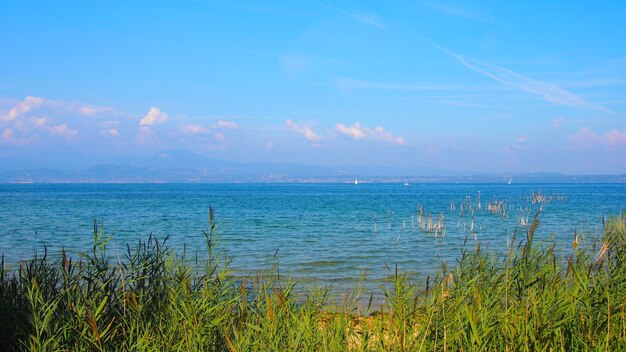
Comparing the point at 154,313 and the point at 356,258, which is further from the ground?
the point at 154,313

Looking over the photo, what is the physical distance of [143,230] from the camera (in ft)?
125

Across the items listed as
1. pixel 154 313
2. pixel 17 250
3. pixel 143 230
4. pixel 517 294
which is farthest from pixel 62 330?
pixel 143 230

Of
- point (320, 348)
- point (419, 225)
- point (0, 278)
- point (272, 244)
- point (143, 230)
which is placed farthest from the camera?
point (419, 225)

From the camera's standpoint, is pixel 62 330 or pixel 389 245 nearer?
pixel 62 330

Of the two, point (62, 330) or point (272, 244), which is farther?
point (272, 244)

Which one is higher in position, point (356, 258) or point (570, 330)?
point (570, 330)

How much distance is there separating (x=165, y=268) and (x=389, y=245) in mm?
21951

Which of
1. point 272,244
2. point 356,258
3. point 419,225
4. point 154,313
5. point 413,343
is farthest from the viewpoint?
point 419,225

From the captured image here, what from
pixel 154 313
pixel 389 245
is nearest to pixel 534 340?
pixel 154 313

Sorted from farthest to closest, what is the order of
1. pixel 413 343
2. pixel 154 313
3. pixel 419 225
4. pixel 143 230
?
pixel 419 225 < pixel 143 230 < pixel 154 313 < pixel 413 343

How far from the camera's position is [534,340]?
5.87m

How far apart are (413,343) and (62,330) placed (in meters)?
3.73

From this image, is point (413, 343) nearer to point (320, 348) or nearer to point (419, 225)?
point (320, 348)

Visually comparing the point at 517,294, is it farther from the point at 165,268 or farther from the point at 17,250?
the point at 17,250
